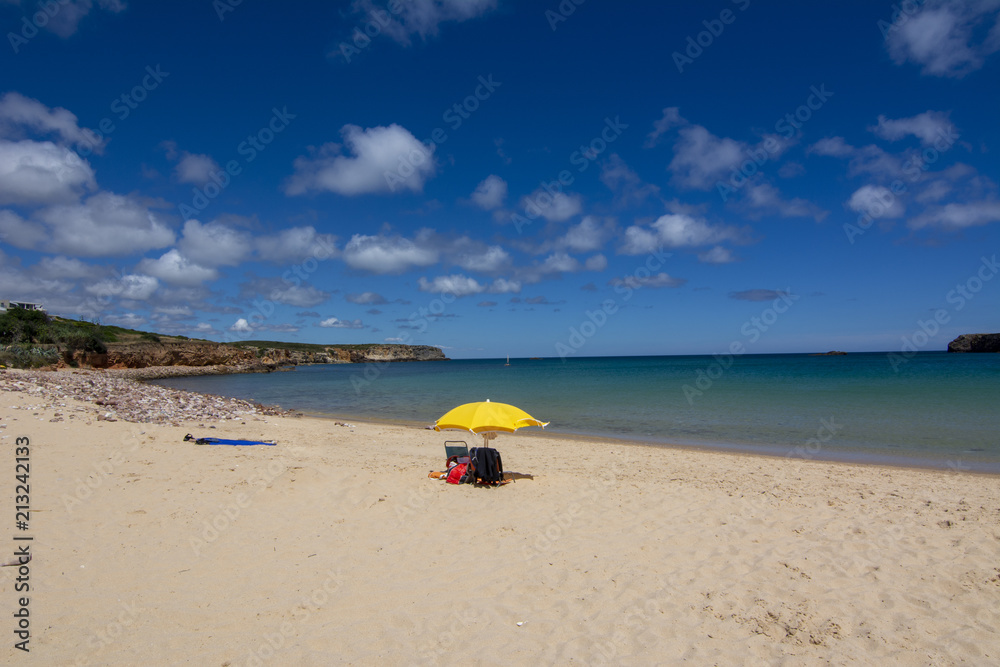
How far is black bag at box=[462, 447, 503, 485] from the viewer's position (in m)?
9.48

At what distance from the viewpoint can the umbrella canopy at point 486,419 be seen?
360 inches

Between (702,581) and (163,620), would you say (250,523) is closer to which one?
(163,620)

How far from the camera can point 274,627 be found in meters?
4.45

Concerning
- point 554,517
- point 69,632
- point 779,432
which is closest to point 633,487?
point 554,517

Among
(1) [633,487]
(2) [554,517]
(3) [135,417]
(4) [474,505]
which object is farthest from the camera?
(3) [135,417]

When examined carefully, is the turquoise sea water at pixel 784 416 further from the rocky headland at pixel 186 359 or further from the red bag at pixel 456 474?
the rocky headland at pixel 186 359

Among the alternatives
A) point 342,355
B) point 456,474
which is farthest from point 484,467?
point 342,355

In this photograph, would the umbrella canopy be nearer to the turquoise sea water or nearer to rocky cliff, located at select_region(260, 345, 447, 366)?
the turquoise sea water

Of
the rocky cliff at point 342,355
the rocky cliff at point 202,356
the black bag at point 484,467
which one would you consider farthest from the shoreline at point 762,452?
the rocky cliff at point 342,355

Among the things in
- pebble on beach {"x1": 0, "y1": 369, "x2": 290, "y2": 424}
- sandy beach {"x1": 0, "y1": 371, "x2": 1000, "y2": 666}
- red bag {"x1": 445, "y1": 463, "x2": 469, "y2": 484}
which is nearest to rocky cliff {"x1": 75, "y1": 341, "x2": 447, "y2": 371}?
pebble on beach {"x1": 0, "y1": 369, "x2": 290, "y2": 424}

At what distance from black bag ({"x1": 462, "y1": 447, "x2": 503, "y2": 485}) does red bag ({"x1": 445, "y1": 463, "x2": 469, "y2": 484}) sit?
0.18 meters

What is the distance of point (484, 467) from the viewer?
9.48 meters

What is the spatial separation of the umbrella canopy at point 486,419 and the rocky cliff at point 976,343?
159348mm

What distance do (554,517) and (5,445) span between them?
36.0 ft
